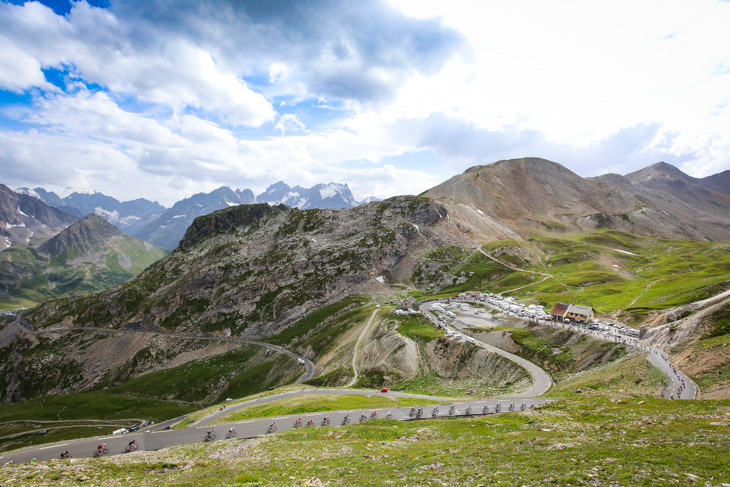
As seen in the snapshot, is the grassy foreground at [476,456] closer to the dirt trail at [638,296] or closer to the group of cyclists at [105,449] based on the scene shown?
the group of cyclists at [105,449]

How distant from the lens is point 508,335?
3469 inches

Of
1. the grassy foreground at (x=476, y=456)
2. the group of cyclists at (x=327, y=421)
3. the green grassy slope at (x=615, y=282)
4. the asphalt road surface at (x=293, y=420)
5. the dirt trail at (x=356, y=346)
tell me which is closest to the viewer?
the grassy foreground at (x=476, y=456)

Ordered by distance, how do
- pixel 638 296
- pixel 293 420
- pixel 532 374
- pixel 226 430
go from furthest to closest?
1. pixel 638 296
2. pixel 532 374
3. pixel 293 420
4. pixel 226 430

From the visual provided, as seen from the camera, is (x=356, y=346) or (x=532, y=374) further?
(x=356, y=346)

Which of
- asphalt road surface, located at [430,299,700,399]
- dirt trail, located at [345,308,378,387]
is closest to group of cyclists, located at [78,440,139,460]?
dirt trail, located at [345,308,378,387]

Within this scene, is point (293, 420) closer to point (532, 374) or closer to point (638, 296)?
point (532, 374)

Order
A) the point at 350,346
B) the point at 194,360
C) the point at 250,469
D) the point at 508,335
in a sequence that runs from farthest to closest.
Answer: the point at 194,360, the point at 350,346, the point at 508,335, the point at 250,469

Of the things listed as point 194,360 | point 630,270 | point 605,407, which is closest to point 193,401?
point 194,360

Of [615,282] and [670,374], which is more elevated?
[615,282]

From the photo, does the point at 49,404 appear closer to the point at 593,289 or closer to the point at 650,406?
the point at 650,406

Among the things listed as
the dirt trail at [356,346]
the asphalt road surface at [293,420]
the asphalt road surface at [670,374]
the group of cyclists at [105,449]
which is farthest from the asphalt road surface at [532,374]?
the group of cyclists at [105,449]

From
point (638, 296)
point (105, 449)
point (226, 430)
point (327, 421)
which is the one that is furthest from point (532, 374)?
point (105, 449)

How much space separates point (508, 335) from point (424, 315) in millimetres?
36288

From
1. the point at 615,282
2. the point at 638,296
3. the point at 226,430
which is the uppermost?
the point at 615,282
